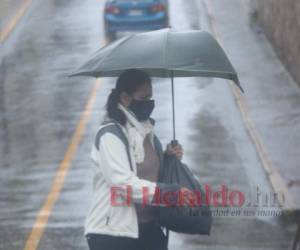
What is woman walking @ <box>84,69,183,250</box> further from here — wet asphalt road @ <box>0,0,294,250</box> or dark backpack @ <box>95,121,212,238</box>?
wet asphalt road @ <box>0,0,294,250</box>

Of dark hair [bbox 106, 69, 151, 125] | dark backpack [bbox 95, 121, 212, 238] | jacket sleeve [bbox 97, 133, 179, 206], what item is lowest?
dark backpack [bbox 95, 121, 212, 238]

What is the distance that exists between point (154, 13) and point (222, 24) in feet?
10.7

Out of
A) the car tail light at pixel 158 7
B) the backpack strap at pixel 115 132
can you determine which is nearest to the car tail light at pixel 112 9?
the car tail light at pixel 158 7

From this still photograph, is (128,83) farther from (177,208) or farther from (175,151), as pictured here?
(177,208)

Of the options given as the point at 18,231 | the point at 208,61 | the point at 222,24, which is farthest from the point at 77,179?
the point at 222,24

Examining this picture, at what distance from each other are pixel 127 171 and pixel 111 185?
136 mm

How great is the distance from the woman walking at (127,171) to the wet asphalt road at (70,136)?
4.42m

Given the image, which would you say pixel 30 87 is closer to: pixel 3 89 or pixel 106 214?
pixel 3 89

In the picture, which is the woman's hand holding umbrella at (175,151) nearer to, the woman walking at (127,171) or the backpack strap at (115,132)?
the woman walking at (127,171)

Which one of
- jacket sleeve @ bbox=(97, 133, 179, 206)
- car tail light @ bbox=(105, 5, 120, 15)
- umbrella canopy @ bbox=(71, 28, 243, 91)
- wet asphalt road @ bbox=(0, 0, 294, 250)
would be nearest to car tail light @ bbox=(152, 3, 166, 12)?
car tail light @ bbox=(105, 5, 120, 15)

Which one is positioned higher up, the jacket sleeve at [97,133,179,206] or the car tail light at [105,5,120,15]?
the jacket sleeve at [97,133,179,206]

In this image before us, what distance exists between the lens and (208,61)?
18.5 feet

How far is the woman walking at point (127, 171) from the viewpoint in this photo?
16.7 feet

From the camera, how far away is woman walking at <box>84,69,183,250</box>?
510 cm
